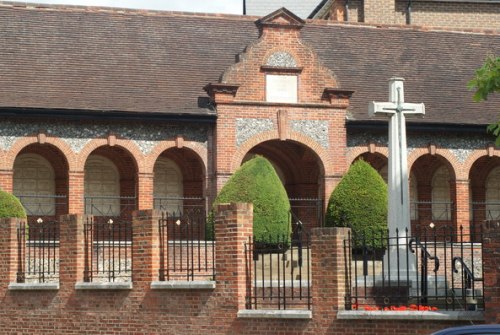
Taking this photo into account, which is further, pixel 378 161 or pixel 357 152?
pixel 378 161

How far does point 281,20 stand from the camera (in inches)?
1245

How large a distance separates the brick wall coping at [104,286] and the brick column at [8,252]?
1.66 m

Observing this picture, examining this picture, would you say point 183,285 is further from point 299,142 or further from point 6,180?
point 299,142

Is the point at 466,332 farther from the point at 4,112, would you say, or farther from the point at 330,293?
the point at 4,112

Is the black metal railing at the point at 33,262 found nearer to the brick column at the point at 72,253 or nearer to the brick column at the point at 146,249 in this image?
the brick column at the point at 72,253

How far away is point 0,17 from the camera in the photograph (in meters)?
33.1

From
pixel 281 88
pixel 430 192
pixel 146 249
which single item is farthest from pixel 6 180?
pixel 430 192

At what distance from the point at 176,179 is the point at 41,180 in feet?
12.2

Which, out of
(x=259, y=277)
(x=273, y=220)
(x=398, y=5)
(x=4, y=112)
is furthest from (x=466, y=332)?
(x=398, y=5)

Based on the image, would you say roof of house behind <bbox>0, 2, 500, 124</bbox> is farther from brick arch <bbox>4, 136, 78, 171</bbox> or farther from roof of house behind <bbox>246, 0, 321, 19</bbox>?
roof of house behind <bbox>246, 0, 321, 19</bbox>

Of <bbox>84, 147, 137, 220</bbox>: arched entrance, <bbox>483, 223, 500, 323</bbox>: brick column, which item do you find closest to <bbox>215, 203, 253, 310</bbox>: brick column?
<bbox>483, 223, 500, 323</bbox>: brick column

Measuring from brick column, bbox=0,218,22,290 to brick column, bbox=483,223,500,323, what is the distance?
28.7 feet

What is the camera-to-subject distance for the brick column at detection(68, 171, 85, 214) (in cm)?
3039

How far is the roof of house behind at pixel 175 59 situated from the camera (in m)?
31.2
